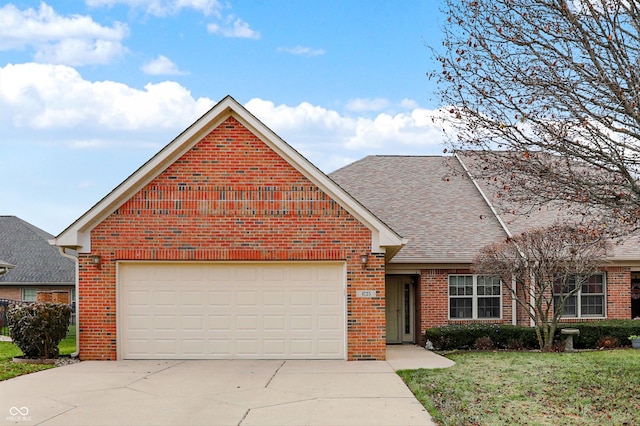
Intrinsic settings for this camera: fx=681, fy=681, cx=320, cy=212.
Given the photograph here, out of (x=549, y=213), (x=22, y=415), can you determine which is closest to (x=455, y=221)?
A: (x=549, y=213)

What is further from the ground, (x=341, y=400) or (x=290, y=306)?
(x=290, y=306)

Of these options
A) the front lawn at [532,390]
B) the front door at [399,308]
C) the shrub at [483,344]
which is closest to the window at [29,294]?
the front door at [399,308]

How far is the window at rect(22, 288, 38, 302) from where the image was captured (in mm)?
28125

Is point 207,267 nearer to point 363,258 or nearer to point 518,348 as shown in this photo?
point 363,258

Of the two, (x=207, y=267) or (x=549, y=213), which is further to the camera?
(x=549, y=213)

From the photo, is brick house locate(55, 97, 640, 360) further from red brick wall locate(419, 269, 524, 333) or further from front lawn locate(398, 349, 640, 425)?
red brick wall locate(419, 269, 524, 333)

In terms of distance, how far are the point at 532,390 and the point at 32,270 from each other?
23.2 m

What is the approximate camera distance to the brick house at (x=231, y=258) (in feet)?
48.8

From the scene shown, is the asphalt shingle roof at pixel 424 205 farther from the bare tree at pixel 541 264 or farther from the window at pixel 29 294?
the window at pixel 29 294

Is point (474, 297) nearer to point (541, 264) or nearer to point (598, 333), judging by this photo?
point (541, 264)

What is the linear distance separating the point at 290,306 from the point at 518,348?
274 inches

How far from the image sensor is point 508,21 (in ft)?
34.2

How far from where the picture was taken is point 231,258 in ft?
49.0

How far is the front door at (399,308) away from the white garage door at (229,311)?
5.89 m
